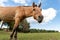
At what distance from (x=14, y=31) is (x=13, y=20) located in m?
0.61

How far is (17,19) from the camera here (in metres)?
10.5

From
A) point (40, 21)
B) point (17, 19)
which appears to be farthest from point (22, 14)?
point (40, 21)

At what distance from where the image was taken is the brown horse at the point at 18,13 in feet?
33.8

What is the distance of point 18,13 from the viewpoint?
1070 cm

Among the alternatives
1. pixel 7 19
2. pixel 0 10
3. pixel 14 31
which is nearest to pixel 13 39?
pixel 14 31

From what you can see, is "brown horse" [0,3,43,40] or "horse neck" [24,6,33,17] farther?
"horse neck" [24,6,33,17]

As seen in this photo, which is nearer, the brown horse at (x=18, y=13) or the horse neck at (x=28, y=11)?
the brown horse at (x=18, y=13)

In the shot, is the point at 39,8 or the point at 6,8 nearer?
the point at 39,8

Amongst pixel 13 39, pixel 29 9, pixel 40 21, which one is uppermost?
pixel 29 9

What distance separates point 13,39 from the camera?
1091 centimetres

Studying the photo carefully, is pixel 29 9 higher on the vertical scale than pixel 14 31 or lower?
higher

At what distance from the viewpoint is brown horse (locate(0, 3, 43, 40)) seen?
10297 mm

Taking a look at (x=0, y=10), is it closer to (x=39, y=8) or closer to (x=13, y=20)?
(x=13, y=20)

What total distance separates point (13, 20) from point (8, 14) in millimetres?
470
